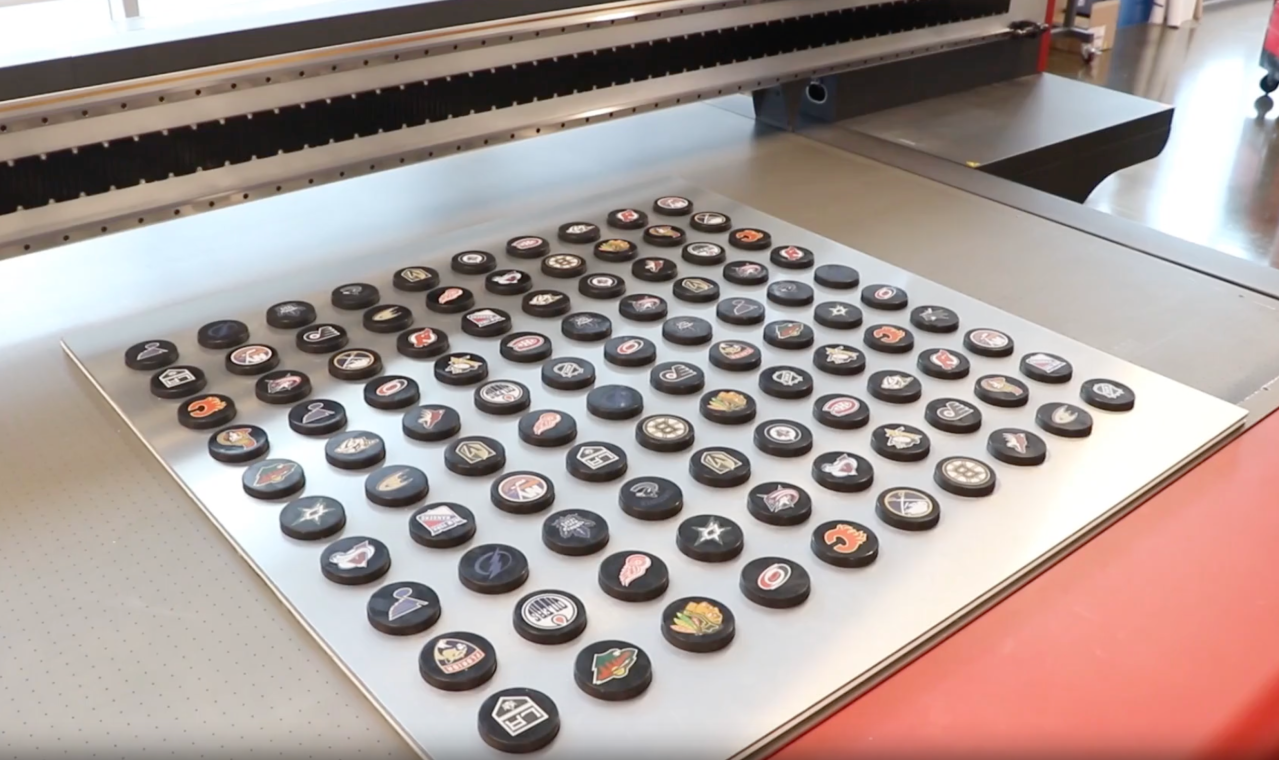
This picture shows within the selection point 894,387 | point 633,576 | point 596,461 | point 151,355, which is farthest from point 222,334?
point 894,387

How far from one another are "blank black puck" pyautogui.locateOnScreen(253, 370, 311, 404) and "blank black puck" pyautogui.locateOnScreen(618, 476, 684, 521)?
1.00ft

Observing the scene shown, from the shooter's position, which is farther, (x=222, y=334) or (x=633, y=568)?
(x=222, y=334)

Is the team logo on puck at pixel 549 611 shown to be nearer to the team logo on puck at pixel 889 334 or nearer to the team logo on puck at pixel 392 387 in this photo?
the team logo on puck at pixel 392 387

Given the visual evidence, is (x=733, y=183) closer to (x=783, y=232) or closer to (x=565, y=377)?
(x=783, y=232)

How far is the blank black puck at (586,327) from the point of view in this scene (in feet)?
3.42

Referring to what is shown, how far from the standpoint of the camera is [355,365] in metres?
0.97

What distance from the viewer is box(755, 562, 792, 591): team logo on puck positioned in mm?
735

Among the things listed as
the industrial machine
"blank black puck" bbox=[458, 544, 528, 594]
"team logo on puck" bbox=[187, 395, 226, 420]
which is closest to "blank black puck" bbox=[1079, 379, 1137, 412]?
the industrial machine

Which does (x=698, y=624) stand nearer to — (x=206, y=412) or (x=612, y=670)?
(x=612, y=670)

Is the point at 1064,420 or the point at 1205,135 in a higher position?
the point at 1064,420

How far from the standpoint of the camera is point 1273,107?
14.9ft

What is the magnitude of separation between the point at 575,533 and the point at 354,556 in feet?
0.50

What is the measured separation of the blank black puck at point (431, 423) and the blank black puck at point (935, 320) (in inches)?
18.2

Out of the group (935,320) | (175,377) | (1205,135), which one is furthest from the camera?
(1205,135)
